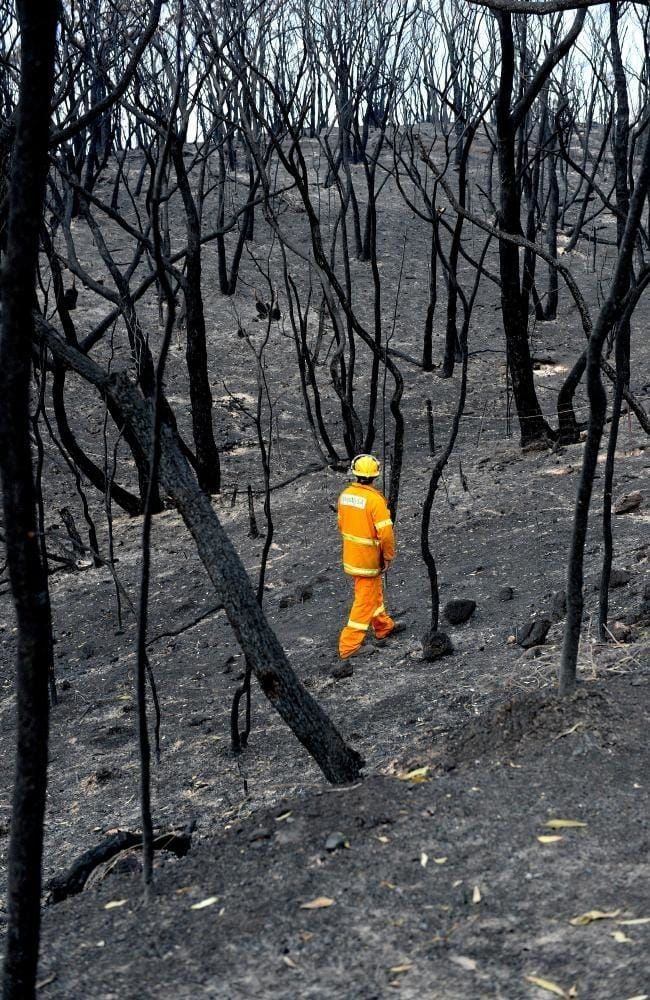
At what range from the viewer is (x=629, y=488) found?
9.92 m

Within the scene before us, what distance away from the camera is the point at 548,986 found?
298 centimetres

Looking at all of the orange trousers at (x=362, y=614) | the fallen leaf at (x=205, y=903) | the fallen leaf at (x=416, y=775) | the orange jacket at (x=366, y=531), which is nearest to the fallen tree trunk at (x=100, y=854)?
the fallen leaf at (x=205, y=903)

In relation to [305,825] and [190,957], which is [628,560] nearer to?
[305,825]

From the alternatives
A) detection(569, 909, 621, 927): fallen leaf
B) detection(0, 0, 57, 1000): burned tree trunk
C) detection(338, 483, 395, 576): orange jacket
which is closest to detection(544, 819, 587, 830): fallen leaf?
detection(569, 909, 621, 927): fallen leaf

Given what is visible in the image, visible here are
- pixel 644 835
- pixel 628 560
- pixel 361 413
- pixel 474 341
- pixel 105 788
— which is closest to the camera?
pixel 644 835

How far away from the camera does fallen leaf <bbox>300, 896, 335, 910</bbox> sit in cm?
358

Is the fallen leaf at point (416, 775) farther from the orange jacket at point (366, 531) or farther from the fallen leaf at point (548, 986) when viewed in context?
the orange jacket at point (366, 531)

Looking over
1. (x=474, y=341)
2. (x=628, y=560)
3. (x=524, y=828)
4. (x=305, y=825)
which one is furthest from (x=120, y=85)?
(x=474, y=341)

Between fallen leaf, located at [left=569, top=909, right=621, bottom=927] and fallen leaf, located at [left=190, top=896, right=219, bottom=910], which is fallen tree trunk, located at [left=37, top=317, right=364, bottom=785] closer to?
fallen leaf, located at [left=190, top=896, right=219, bottom=910]

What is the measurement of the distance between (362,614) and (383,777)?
3156 millimetres

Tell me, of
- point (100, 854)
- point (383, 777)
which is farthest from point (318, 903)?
point (100, 854)

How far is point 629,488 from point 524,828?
21.4 ft

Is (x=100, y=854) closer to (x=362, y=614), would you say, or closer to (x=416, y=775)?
(x=416, y=775)

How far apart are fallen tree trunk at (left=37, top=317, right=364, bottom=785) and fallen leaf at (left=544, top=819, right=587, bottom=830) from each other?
1183mm
